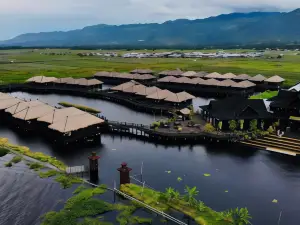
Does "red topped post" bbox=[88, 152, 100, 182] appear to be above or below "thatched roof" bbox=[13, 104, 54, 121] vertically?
below

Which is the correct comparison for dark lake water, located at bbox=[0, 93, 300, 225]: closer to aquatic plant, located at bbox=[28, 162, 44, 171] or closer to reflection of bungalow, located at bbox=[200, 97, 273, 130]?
aquatic plant, located at bbox=[28, 162, 44, 171]

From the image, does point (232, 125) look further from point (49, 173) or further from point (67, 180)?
point (49, 173)

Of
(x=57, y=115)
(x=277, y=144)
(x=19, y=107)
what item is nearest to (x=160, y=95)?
(x=57, y=115)

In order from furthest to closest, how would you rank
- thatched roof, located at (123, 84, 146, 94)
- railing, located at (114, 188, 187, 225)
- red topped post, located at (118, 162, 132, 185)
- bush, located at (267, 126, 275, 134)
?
thatched roof, located at (123, 84, 146, 94)
bush, located at (267, 126, 275, 134)
red topped post, located at (118, 162, 132, 185)
railing, located at (114, 188, 187, 225)

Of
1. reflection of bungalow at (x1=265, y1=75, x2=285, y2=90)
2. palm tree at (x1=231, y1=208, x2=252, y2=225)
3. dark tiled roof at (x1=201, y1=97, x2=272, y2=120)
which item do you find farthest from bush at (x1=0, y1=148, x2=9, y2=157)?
reflection of bungalow at (x1=265, y1=75, x2=285, y2=90)

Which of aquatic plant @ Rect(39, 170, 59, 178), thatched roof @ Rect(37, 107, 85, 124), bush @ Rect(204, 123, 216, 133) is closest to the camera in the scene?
aquatic plant @ Rect(39, 170, 59, 178)

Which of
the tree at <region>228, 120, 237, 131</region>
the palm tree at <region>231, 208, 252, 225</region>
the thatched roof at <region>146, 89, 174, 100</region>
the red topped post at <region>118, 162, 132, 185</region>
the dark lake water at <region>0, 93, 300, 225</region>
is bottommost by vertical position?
the dark lake water at <region>0, 93, 300, 225</region>

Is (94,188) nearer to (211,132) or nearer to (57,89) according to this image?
(211,132)

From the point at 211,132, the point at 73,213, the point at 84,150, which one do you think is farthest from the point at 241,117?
the point at 73,213
